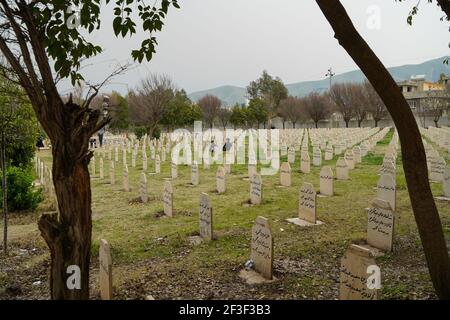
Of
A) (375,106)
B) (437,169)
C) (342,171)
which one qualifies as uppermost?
(375,106)

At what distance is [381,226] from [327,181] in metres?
4.17

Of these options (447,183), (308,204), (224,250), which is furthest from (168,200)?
(447,183)

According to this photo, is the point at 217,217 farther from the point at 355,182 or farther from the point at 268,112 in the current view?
the point at 268,112

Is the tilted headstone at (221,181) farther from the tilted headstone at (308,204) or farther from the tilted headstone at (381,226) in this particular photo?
the tilted headstone at (381,226)

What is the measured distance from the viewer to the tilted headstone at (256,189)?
9242 millimetres

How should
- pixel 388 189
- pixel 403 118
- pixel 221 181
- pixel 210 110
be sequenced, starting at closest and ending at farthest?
pixel 403 118, pixel 388 189, pixel 221 181, pixel 210 110

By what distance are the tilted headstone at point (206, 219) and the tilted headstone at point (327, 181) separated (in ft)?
13.6

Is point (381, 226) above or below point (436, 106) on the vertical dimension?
below

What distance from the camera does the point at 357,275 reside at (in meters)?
3.71

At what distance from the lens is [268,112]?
65.2m

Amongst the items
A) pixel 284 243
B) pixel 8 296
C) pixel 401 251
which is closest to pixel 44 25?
pixel 8 296

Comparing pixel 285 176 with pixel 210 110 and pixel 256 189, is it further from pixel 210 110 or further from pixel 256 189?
pixel 210 110

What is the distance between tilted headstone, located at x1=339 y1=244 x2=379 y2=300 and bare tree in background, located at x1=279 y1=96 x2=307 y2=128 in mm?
60887

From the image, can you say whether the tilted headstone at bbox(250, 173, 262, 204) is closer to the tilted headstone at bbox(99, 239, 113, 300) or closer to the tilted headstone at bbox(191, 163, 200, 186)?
→ the tilted headstone at bbox(191, 163, 200, 186)
